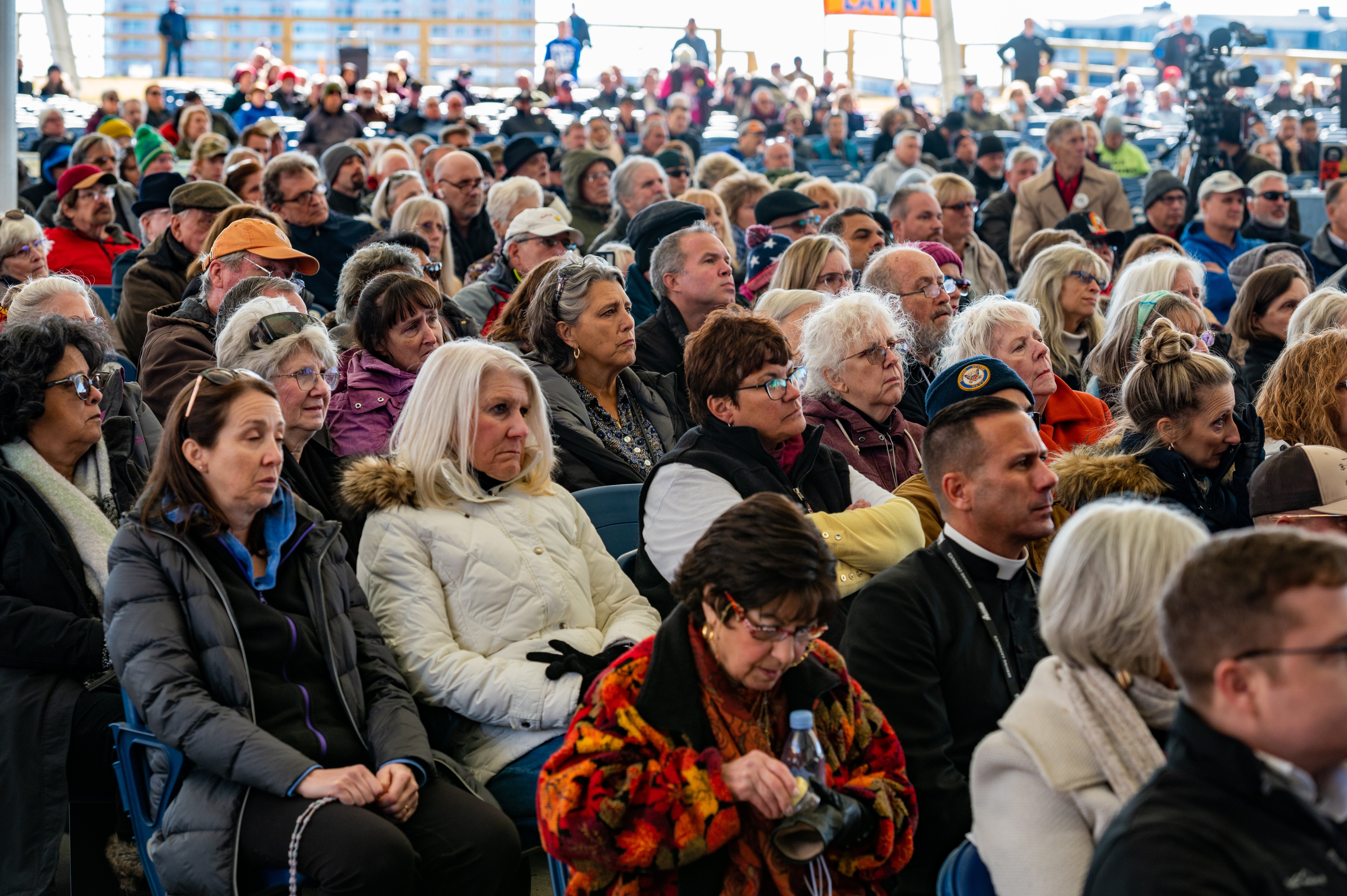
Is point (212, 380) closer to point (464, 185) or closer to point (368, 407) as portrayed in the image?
point (368, 407)

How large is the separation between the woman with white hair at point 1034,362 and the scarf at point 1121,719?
202cm

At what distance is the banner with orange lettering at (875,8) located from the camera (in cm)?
1811

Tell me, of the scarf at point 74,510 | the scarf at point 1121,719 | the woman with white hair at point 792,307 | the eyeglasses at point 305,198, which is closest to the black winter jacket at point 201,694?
the scarf at point 74,510

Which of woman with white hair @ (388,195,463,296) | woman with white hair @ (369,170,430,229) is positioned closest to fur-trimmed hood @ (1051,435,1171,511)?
woman with white hair @ (388,195,463,296)

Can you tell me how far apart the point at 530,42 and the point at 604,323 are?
16.9 metres

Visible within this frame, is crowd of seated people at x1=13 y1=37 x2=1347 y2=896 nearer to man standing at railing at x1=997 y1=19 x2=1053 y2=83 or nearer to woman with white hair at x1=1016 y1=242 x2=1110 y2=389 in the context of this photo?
woman with white hair at x1=1016 y1=242 x2=1110 y2=389

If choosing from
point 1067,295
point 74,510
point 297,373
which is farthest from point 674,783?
point 1067,295

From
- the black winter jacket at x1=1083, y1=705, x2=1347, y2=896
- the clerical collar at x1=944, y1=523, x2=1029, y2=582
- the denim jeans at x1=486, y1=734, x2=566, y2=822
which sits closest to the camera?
the black winter jacket at x1=1083, y1=705, x2=1347, y2=896

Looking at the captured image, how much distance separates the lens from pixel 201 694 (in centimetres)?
229

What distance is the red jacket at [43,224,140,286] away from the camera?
6.12 m

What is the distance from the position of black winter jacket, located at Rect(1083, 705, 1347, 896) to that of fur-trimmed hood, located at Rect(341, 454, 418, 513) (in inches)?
70.5

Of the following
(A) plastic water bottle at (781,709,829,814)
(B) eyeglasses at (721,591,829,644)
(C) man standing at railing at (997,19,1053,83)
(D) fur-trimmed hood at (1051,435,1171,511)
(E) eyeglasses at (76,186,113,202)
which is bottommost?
(A) plastic water bottle at (781,709,829,814)

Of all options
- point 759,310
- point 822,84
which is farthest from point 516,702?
point 822,84

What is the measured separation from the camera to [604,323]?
3.77 meters
